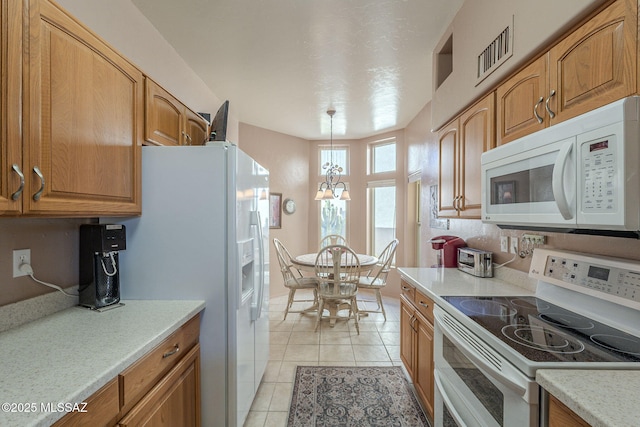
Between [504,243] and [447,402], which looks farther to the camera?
[504,243]

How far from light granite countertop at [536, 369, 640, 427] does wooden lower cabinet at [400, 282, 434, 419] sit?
0.86 metres

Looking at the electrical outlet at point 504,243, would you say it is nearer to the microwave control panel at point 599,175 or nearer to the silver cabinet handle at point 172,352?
the microwave control panel at point 599,175

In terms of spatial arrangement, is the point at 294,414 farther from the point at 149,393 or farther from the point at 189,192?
the point at 189,192

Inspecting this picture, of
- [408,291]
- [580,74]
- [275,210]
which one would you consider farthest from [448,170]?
[275,210]

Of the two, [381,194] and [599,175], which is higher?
[381,194]

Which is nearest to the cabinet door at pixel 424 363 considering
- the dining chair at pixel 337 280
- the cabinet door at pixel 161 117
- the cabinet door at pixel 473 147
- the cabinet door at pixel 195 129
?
the cabinet door at pixel 473 147

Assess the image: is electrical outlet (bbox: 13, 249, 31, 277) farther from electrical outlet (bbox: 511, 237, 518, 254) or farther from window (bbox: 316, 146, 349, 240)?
window (bbox: 316, 146, 349, 240)

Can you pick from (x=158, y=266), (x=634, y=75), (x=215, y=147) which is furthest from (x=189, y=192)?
(x=634, y=75)

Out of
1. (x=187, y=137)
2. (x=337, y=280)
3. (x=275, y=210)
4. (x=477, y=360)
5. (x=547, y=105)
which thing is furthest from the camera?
(x=275, y=210)

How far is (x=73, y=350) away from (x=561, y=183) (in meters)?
1.78

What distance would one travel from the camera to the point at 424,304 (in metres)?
1.73

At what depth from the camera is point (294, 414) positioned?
1.87 meters

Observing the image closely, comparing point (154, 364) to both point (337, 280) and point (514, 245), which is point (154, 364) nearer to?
point (514, 245)

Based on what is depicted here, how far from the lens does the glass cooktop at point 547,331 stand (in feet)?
2.84
